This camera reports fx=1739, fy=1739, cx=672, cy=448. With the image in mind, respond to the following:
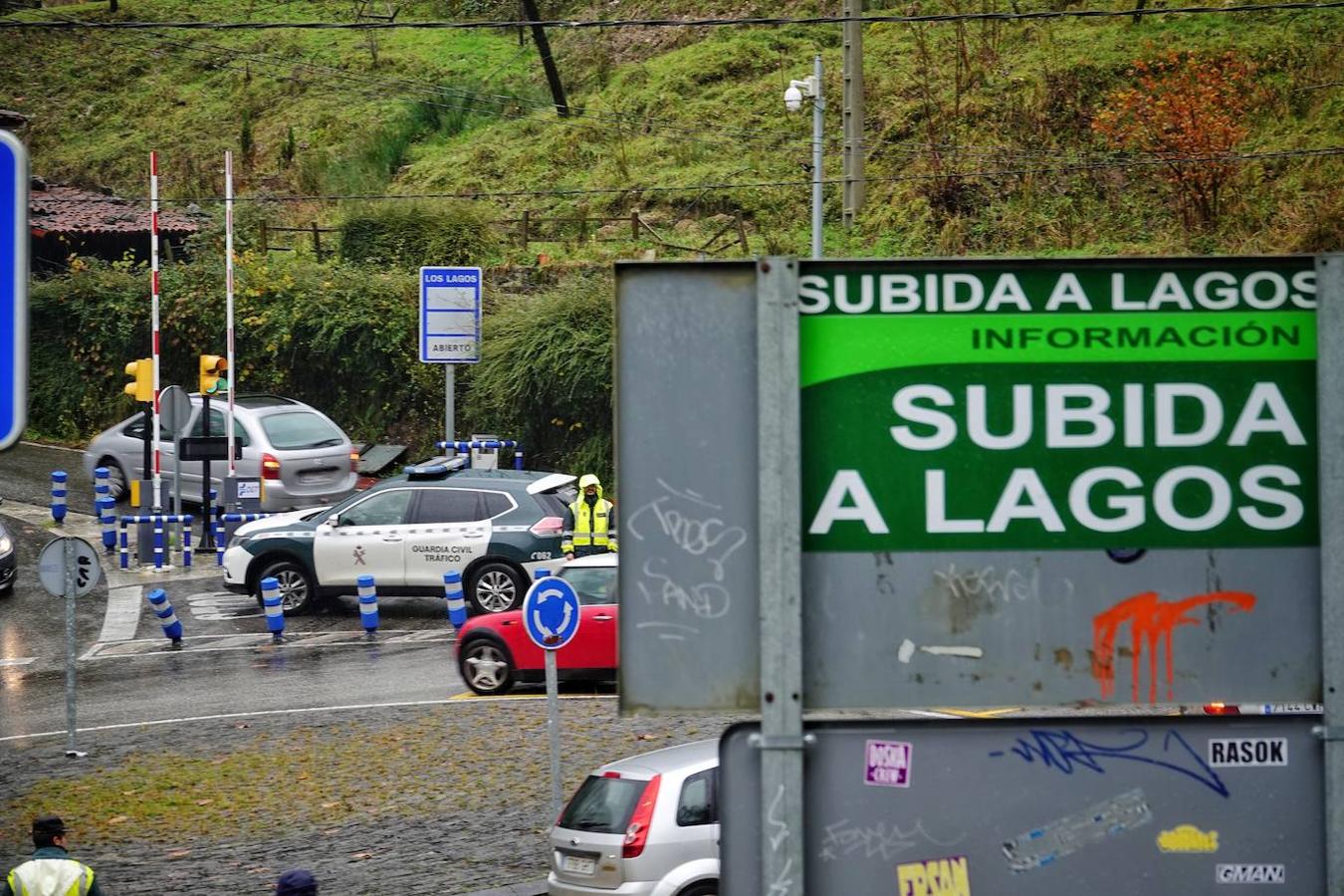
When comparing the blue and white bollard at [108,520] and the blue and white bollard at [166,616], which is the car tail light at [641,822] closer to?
the blue and white bollard at [166,616]

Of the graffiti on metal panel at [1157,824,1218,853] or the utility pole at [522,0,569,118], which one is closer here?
the graffiti on metal panel at [1157,824,1218,853]

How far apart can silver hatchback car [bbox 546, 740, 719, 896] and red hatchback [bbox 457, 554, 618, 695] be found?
606 centimetres

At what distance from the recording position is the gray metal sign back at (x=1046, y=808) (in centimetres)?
428

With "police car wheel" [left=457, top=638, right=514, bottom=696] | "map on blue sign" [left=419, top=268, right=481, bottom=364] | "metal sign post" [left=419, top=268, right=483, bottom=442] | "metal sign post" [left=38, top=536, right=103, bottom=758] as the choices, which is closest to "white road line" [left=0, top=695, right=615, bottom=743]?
"police car wheel" [left=457, top=638, right=514, bottom=696]

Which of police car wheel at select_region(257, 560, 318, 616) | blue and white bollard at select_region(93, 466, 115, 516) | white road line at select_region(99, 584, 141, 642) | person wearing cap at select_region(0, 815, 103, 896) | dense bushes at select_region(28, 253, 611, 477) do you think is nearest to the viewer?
person wearing cap at select_region(0, 815, 103, 896)

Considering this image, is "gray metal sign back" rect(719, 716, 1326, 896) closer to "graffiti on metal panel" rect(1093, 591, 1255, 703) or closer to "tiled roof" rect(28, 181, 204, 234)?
"graffiti on metal panel" rect(1093, 591, 1255, 703)

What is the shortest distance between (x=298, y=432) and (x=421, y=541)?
6075 mm

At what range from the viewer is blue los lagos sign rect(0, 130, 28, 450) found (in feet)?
13.0

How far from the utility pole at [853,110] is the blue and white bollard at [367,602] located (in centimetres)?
1116

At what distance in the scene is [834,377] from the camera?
432 cm

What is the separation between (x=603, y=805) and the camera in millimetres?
10359

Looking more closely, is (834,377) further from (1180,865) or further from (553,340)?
(553,340)

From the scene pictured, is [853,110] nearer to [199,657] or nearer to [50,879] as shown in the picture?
[199,657]

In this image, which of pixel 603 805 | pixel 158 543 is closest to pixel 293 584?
pixel 158 543
